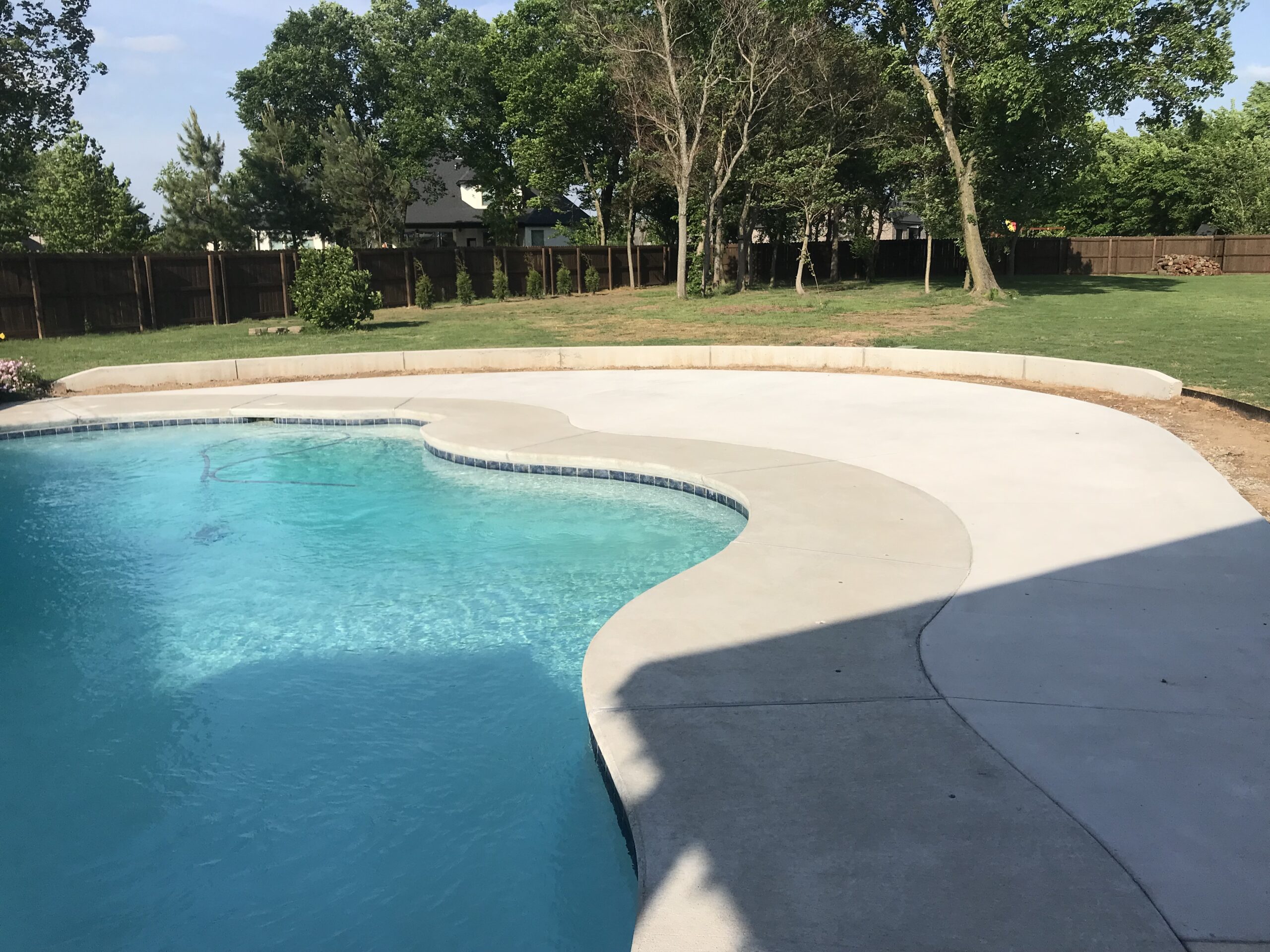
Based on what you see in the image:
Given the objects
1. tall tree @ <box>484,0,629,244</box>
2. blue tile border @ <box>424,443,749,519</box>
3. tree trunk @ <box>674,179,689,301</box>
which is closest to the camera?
blue tile border @ <box>424,443,749,519</box>

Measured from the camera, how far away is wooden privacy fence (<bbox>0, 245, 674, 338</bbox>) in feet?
73.6

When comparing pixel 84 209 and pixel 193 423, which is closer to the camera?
pixel 193 423

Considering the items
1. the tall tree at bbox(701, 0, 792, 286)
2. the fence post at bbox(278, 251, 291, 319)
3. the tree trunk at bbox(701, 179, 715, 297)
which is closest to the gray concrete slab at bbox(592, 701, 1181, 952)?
the fence post at bbox(278, 251, 291, 319)

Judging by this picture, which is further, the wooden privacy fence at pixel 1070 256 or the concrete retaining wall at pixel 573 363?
the wooden privacy fence at pixel 1070 256

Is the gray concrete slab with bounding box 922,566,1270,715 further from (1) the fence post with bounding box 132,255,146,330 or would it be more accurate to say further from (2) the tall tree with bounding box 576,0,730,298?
(2) the tall tree with bounding box 576,0,730,298

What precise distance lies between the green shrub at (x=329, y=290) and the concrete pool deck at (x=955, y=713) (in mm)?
15474

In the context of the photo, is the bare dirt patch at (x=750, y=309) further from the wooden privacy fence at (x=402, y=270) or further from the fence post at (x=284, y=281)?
the fence post at (x=284, y=281)

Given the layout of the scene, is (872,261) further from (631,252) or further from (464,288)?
(464,288)

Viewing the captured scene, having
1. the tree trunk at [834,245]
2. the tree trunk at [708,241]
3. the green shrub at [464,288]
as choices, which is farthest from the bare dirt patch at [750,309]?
the tree trunk at [834,245]

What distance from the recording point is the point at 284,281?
26906 mm

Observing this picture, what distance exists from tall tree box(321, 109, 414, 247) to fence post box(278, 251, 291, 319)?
13829 millimetres

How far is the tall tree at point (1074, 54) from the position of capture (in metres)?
23.7

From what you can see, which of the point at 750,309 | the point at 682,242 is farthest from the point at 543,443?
the point at 682,242

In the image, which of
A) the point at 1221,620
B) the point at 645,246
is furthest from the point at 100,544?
the point at 645,246
